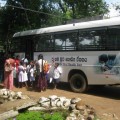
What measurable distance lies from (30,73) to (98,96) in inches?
139

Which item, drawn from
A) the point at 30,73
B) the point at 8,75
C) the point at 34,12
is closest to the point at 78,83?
the point at 30,73

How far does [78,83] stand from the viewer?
44.2ft

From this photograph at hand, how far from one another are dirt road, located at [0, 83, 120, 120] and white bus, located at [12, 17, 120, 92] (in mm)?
549

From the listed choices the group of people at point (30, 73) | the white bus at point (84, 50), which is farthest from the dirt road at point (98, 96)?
the white bus at point (84, 50)

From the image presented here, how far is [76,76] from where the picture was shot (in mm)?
13430

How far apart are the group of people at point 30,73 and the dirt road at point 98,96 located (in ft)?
1.37

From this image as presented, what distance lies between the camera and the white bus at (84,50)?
11859 millimetres

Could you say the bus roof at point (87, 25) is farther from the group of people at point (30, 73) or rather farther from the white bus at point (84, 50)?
the group of people at point (30, 73)

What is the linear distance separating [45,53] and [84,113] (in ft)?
20.3

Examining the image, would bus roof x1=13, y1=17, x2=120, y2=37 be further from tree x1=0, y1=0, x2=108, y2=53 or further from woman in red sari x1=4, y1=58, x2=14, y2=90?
tree x1=0, y1=0, x2=108, y2=53

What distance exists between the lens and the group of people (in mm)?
13547

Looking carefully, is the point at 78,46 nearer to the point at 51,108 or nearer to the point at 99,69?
the point at 99,69

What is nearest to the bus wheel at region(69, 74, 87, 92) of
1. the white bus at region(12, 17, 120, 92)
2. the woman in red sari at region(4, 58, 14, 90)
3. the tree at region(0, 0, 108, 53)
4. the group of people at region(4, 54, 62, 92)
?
the white bus at region(12, 17, 120, 92)

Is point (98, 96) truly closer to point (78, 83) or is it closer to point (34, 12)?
point (78, 83)
